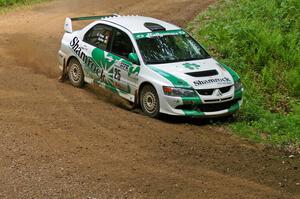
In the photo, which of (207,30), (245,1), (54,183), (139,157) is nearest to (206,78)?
(139,157)

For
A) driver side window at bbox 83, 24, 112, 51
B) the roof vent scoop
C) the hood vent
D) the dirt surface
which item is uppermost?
the roof vent scoop

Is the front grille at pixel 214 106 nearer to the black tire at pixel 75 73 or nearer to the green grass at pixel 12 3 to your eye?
the black tire at pixel 75 73

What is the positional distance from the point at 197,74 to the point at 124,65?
1.60 m

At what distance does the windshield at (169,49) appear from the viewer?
12891 mm

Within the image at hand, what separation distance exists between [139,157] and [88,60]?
15.1 ft

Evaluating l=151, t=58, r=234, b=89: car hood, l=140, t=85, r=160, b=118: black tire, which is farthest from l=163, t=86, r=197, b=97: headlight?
l=140, t=85, r=160, b=118: black tire

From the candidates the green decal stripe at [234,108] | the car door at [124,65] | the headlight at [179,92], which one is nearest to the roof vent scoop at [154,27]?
the car door at [124,65]

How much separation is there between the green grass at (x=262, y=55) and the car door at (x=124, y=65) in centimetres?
216

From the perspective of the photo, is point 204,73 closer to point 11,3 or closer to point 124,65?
point 124,65

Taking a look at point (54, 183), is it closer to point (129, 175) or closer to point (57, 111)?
point (129, 175)

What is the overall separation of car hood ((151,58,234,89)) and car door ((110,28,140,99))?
531 millimetres

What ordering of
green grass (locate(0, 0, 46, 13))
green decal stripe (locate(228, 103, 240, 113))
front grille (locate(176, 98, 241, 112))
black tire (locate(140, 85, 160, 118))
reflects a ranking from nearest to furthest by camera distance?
front grille (locate(176, 98, 241, 112))
black tire (locate(140, 85, 160, 118))
green decal stripe (locate(228, 103, 240, 113))
green grass (locate(0, 0, 46, 13))

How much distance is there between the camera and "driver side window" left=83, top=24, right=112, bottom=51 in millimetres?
13695

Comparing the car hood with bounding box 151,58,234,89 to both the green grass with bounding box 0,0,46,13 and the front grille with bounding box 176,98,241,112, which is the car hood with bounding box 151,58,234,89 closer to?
the front grille with bounding box 176,98,241,112
